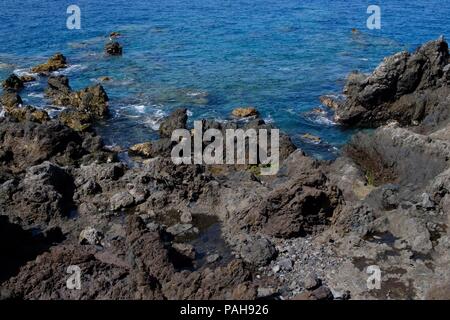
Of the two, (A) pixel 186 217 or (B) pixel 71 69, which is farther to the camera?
(B) pixel 71 69

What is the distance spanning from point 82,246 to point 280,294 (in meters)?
10.1

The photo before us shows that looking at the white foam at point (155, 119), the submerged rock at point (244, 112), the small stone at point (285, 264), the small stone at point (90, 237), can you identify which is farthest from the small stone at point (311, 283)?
the submerged rock at point (244, 112)

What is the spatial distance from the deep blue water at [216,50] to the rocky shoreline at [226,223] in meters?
9.46

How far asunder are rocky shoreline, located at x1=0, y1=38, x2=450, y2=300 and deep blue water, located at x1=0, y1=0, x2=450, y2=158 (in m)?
9.46

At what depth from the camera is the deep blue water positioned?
5544 centimetres

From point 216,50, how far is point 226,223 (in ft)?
170

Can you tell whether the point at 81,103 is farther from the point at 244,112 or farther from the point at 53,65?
the point at 53,65

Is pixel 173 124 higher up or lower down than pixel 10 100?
lower down

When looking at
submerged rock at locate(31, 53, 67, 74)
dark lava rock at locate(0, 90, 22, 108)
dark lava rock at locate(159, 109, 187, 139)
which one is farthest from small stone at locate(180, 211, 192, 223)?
submerged rock at locate(31, 53, 67, 74)

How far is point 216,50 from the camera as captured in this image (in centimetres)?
7769

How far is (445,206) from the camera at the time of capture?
29250 millimetres

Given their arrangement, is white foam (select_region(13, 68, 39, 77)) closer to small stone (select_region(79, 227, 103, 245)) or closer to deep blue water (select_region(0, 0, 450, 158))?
A: deep blue water (select_region(0, 0, 450, 158))

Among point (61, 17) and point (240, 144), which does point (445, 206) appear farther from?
point (61, 17)

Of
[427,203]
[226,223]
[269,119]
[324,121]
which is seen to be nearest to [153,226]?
[226,223]
